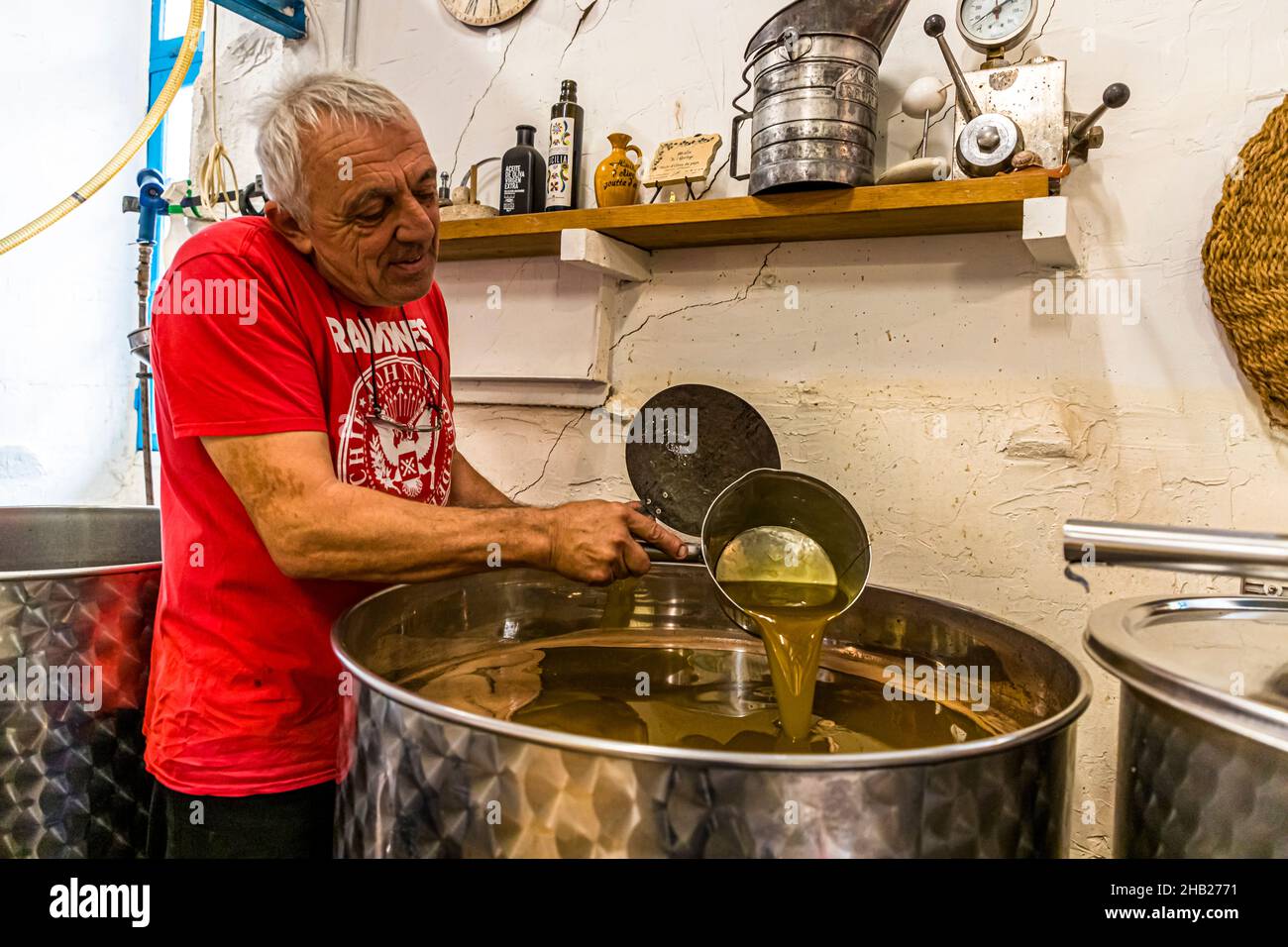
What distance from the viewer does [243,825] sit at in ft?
3.81

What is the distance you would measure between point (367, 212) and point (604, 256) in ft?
2.48

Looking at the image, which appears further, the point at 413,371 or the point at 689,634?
the point at 689,634

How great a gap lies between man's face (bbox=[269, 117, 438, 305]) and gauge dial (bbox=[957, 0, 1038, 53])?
41.7 inches

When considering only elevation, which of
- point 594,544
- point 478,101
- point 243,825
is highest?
point 478,101

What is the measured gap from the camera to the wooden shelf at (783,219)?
4.98 feet

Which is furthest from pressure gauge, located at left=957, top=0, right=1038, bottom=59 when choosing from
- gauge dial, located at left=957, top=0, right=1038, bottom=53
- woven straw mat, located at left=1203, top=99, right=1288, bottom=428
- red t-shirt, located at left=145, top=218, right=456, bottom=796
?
red t-shirt, located at left=145, top=218, right=456, bottom=796

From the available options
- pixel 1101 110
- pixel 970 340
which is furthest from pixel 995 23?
pixel 970 340

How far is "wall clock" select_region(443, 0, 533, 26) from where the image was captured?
224 cm

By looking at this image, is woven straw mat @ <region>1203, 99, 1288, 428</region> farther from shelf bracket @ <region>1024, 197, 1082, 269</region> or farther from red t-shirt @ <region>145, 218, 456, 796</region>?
red t-shirt @ <region>145, 218, 456, 796</region>

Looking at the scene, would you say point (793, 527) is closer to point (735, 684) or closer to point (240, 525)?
point (735, 684)
